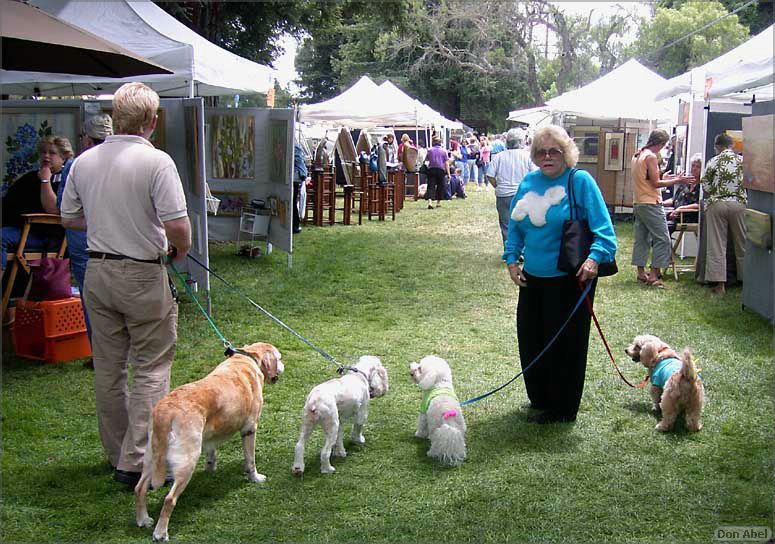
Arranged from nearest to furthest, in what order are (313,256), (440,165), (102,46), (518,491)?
(518,491) → (102,46) → (313,256) → (440,165)

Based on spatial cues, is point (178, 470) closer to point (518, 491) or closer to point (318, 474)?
point (318, 474)

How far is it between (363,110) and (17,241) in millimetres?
16151


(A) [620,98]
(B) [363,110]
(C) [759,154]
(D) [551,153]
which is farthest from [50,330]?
(B) [363,110]

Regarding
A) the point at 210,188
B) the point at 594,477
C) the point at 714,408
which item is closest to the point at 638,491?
the point at 594,477

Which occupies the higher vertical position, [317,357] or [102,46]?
[102,46]

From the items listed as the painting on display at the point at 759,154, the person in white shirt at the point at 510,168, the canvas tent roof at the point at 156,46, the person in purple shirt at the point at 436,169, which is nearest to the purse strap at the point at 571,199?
the painting on display at the point at 759,154

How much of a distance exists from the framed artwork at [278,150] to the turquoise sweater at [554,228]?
5.90 meters

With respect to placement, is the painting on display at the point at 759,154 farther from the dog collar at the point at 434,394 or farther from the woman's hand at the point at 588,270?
the dog collar at the point at 434,394

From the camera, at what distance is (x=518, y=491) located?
14.3ft

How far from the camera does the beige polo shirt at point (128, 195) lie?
395cm

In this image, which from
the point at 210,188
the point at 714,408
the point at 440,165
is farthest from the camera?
the point at 440,165

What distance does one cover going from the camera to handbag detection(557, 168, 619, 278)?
5098 millimetres

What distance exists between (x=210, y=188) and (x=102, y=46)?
674 cm

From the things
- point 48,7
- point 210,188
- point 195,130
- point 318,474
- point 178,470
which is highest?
point 48,7
